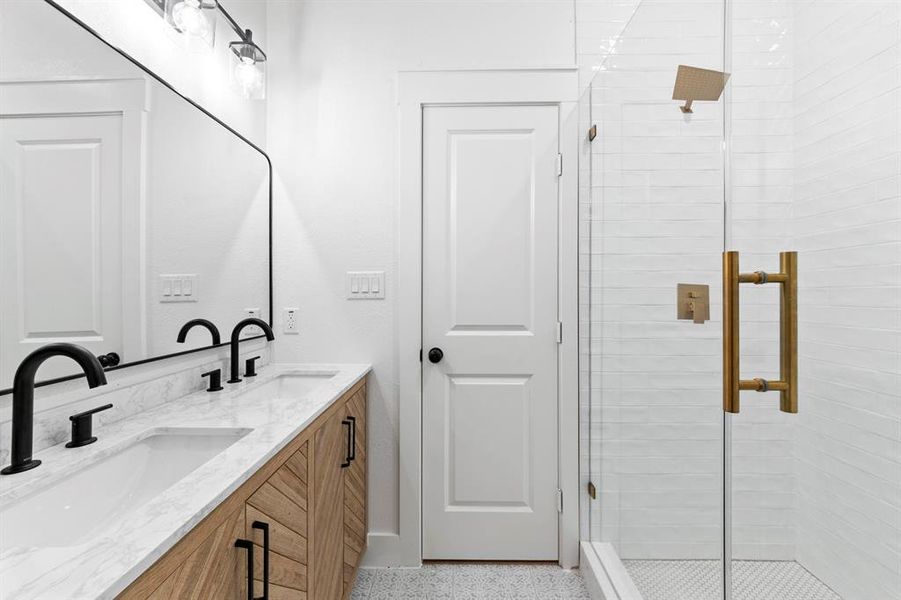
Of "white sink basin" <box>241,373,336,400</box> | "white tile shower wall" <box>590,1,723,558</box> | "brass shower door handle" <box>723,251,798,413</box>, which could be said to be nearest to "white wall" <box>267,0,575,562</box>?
"white sink basin" <box>241,373,336,400</box>

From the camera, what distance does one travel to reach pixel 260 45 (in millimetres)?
2074

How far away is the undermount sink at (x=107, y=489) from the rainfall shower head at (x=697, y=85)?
1361 millimetres

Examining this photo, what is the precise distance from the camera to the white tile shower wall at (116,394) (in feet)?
3.29

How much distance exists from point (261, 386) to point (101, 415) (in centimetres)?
57

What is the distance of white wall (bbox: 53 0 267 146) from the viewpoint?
4.08 feet

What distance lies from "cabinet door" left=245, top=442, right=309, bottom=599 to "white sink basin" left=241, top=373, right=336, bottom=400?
603 millimetres

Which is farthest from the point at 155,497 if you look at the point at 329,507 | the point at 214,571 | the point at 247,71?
the point at 247,71

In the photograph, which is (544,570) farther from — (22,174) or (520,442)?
(22,174)

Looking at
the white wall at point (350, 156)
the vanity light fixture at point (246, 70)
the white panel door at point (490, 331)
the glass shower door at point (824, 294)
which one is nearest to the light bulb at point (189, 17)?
the vanity light fixture at point (246, 70)

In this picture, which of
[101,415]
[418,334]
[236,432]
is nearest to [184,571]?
[236,432]

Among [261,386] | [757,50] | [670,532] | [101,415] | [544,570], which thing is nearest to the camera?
[757,50]

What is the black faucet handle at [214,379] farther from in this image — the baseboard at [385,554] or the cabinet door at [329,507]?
the baseboard at [385,554]

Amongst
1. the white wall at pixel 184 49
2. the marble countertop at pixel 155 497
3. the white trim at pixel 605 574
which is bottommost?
the white trim at pixel 605 574

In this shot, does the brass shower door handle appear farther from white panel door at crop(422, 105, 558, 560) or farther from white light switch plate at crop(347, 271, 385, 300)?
white light switch plate at crop(347, 271, 385, 300)
